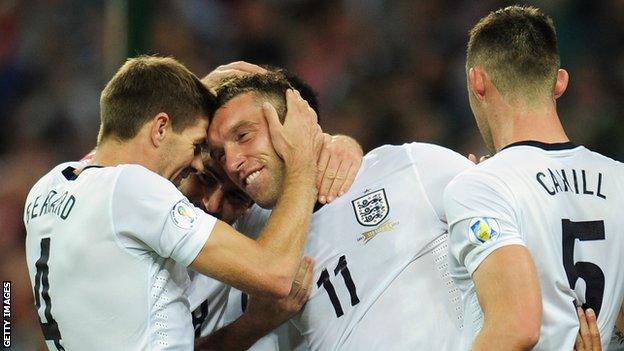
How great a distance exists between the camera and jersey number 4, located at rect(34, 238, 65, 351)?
3275 millimetres

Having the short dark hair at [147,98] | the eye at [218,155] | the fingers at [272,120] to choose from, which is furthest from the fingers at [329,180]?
the short dark hair at [147,98]

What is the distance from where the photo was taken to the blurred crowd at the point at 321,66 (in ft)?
18.6

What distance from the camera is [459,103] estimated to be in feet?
19.2

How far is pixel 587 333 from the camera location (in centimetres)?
289

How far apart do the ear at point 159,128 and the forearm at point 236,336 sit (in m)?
0.78

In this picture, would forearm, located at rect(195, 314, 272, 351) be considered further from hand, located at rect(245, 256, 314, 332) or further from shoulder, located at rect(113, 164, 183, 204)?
shoulder, located at rect(113, 164, 183, 204)

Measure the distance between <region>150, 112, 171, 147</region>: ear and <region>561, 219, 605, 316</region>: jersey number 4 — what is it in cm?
149

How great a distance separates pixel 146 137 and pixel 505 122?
4.27 ft

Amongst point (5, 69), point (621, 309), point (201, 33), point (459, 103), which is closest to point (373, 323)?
point (621, 309)

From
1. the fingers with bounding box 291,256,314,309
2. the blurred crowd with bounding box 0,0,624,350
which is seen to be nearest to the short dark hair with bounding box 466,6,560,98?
the fingers with bounding box 291,256,314,309

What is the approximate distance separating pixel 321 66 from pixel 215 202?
96.7 inches

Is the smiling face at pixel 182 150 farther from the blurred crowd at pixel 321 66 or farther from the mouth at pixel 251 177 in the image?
the blurred crowd at pixel 321 66

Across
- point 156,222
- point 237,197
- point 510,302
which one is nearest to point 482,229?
point 510,302

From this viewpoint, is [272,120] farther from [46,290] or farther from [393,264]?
[46,290]
